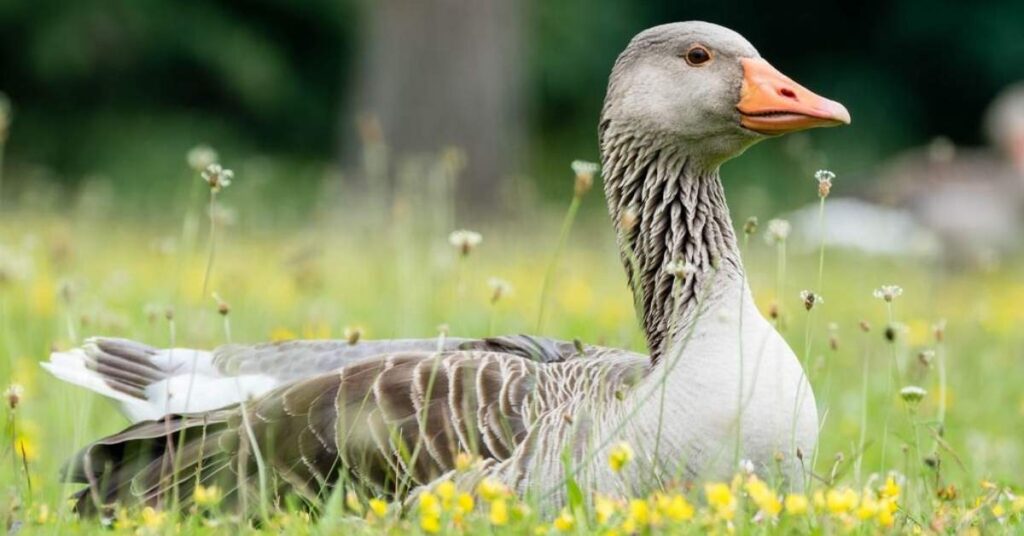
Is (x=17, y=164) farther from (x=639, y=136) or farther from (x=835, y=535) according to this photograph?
(x=835, y=535)

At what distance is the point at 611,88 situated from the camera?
5.48m

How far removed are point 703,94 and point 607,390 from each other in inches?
41.1

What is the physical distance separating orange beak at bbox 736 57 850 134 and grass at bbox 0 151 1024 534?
1.38 feet

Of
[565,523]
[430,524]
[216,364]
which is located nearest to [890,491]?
[565,523]

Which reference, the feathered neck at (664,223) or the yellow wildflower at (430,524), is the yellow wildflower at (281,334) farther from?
the yellow wildflower at (430,524)

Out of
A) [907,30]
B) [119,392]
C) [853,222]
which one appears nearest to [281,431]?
[119,392]

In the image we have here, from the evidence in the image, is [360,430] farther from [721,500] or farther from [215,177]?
[721,500]

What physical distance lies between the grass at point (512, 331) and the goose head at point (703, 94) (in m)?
0.42

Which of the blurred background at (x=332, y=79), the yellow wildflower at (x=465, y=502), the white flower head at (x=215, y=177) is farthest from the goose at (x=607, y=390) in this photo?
the blurred background at (x=332, y=79)

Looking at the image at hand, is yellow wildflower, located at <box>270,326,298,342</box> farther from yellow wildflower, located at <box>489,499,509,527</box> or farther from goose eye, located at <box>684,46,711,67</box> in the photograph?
yellow wildflower, located at <box>489,499,509,527</box>

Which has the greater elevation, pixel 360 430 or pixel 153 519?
pixel 360 430

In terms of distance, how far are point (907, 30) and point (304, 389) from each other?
22.2m

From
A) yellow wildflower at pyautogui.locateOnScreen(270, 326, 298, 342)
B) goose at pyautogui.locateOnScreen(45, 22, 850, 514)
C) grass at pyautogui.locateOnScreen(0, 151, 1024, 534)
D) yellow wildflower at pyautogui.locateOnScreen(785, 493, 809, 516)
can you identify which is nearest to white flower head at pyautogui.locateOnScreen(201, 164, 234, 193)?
grass at pyautogui.locateOnScreen(0, 151, 1024, 534)

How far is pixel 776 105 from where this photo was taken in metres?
5.08
